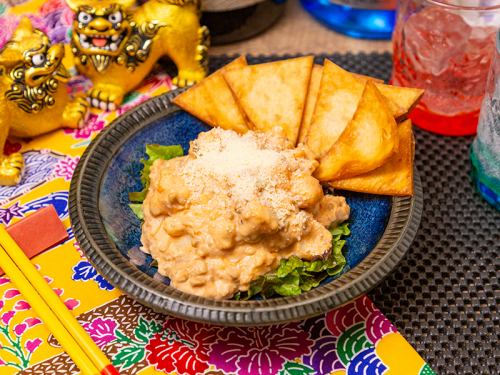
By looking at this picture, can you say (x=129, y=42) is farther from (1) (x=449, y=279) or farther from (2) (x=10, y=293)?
(1) (x=449, y=279)

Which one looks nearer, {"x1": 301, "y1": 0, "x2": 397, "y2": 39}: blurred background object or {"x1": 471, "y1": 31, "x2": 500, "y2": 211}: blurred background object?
{"x1": 471, "y1": 31, "x2": 500, "y2": 211}: blurred background object

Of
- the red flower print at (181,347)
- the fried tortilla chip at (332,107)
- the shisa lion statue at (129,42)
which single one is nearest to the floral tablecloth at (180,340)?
the red flower print at (181,347)

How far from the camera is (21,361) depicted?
3.89 feet

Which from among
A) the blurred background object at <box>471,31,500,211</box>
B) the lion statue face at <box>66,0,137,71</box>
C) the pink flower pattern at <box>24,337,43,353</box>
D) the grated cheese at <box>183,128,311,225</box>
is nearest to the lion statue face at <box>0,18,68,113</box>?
the lion statue face at <box>66,0,137,71</box>

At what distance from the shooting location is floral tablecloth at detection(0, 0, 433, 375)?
1.17 meters

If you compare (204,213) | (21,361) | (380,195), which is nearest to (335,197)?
(380,195)

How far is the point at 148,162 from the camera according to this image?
1424 mm

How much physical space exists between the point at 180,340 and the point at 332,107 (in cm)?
59

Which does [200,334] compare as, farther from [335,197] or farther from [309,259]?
[335,197]

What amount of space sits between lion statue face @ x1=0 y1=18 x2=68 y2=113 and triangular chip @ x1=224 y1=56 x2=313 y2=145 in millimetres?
435

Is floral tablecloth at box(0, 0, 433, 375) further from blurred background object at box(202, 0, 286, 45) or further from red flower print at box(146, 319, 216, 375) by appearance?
blurred background object at box(202, 0, 286, 45)

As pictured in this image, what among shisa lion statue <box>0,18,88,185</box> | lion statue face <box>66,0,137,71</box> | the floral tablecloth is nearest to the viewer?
the floral tablecloth

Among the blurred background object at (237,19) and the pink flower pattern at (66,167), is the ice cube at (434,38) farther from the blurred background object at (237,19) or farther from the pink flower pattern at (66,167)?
the pink flower pattern at (66,167)

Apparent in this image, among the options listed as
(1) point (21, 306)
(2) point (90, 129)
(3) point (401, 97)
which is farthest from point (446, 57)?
(1) point (21, 306)
